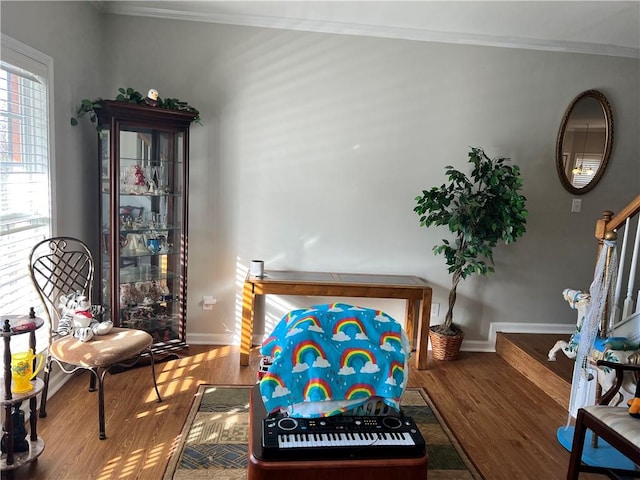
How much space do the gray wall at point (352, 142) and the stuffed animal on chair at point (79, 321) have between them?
1059mm

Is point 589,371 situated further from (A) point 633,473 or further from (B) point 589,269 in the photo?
(B) point 589,269

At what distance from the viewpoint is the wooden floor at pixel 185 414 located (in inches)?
83.6

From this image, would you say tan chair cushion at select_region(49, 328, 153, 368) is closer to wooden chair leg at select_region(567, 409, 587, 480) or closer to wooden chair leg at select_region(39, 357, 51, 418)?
wooden chair leg at select_region(39, 357, 51, 418)

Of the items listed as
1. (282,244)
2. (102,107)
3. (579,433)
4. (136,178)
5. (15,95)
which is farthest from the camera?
(282,244)

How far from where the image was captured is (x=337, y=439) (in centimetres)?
159

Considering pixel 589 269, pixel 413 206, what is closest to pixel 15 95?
pixel 413 206

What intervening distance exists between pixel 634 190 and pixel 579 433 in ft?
8.67

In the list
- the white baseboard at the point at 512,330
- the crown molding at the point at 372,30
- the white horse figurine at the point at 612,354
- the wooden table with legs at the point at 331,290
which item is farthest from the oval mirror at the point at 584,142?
the wooden table with legs at the point at 331,290

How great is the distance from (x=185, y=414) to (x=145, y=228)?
4.38 feet

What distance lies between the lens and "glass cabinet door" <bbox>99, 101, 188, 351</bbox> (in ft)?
9.84

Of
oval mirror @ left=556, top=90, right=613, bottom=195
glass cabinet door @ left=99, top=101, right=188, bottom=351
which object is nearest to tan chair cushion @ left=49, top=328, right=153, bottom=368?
glass cabinet door @ left=99, top=101, right=188, bottom=351

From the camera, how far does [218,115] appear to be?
135 inches

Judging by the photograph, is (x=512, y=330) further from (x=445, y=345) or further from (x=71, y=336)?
(x=71, y=336)

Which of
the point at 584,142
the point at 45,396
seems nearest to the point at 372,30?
the point at 584,142
